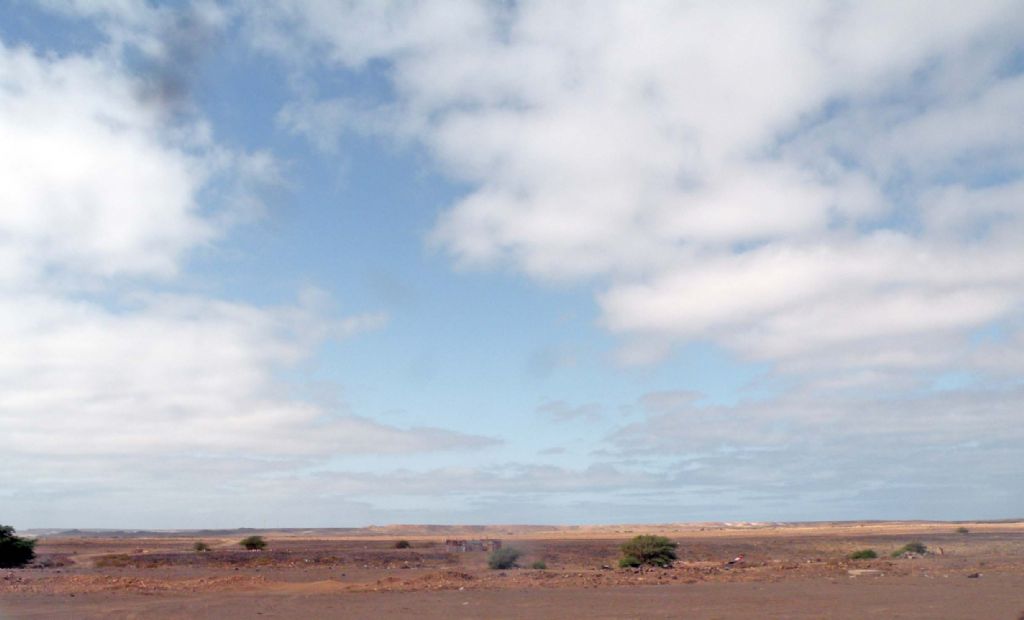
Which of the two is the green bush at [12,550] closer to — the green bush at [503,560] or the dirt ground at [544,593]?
the dirt ground at [544,593]

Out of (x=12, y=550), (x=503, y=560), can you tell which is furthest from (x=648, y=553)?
(x=12, y=550)

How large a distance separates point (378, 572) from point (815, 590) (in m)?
23.4

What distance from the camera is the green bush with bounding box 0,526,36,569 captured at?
56.4m

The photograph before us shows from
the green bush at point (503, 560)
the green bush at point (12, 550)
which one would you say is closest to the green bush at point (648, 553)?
the green bush at point (503, 560)

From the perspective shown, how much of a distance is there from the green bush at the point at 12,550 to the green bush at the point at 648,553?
38.8 metres

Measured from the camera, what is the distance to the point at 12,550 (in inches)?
2242

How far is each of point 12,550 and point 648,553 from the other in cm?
4069

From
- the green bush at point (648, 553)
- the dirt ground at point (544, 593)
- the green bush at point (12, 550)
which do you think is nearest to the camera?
the dirt ground at point (544, 593)

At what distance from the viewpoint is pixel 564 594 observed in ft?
105

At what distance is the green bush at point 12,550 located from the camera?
56.4 meters

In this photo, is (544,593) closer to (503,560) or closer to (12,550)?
(503,560)

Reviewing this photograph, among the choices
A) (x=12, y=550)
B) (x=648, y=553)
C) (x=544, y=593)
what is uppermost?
(x=12, y=550)

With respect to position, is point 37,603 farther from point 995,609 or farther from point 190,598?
point 995,609

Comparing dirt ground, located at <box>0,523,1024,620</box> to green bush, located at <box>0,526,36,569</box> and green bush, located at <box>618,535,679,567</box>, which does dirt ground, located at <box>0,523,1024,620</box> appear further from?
green bush, located at <box>0,526,36,569</box>
